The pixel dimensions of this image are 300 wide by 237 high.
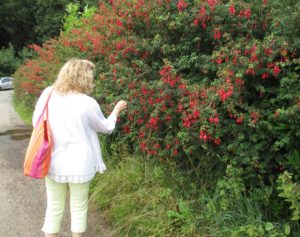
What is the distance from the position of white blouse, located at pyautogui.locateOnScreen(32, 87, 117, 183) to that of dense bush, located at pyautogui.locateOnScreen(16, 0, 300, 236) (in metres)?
0.81

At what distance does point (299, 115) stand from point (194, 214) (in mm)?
1455

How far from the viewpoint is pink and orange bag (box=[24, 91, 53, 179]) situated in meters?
3.93

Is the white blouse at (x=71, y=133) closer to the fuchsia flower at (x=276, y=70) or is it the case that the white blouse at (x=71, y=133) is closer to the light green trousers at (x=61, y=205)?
the light green trousers at (x=61, y=205)

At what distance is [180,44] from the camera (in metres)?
5.30

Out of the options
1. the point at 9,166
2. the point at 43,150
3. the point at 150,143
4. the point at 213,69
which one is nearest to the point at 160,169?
the point at 150,143

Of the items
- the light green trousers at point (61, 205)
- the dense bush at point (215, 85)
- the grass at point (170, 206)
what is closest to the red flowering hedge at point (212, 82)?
the dense bush at point (215, 85)

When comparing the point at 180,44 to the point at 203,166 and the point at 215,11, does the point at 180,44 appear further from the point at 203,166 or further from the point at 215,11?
the point at 203,166

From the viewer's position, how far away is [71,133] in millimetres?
3955

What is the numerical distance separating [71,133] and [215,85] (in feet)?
4.45

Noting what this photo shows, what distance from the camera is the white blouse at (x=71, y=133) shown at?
3938mm

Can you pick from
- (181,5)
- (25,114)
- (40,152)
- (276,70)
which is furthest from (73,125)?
(25,114)

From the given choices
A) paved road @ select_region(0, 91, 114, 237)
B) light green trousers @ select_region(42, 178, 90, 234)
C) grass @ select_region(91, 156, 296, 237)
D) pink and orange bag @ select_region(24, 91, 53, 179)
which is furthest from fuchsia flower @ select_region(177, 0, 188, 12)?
paved road @ select_region(0, 91, 114, 237)

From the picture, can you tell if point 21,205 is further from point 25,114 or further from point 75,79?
point 25,114

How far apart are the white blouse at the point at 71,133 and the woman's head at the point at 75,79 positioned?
55 mm
